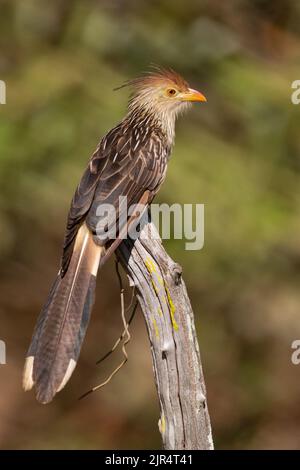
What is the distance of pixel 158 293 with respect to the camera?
5023mm

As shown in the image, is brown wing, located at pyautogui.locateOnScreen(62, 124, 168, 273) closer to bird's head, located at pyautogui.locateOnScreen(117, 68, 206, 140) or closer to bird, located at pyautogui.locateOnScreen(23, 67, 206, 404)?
bird, located at pyautogui.locateOnScreen(23, 67, 206, 404)

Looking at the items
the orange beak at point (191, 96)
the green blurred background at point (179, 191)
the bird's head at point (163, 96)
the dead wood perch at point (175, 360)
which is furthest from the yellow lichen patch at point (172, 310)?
the green blurred background at point (179, 191)

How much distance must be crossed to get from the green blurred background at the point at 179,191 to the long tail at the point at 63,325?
10.6ft

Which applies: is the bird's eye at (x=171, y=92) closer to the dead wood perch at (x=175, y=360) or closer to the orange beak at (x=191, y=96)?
the orange beak at (x=191, y=96)

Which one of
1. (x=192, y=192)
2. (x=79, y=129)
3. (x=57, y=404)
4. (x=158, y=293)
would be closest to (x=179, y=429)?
(x=158, y=293)

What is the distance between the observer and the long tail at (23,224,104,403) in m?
4.88

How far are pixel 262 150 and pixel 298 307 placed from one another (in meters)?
1.71

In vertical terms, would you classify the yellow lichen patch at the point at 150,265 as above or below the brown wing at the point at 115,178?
below

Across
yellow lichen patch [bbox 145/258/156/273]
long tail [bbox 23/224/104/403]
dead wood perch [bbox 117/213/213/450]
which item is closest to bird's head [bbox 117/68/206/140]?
long tail [bbox 23/224/104/403]

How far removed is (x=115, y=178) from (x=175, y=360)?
1.57 metres

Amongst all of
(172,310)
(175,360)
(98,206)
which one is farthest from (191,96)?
(175,360)

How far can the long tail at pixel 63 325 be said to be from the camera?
488 cm
